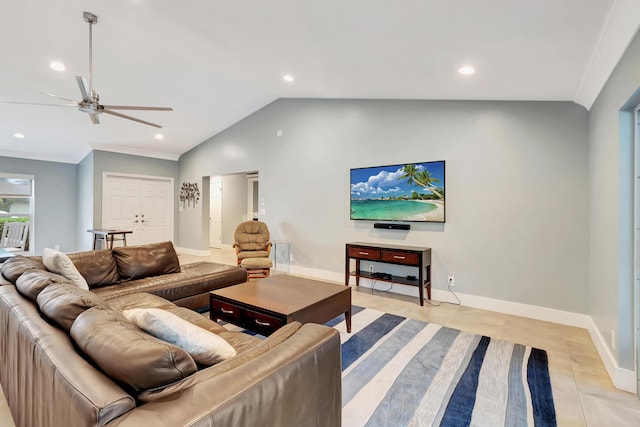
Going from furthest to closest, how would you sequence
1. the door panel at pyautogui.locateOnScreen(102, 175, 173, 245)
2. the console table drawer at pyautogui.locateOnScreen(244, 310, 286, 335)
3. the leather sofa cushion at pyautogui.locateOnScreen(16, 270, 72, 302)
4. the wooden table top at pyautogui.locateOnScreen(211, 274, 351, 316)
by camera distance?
the door panel at pyautogui.locateOnScreen(102, 175, 173, 245)
the wooden table top at pyautogui.locateOnScreen(211, 274, 351, 316)
the console table drawer at pyautogui.locateOnScreen(244, 310, 286, 335)
the leather sofa cushion at pyautogui.locateOnScreen(16, 270, 72, 302)

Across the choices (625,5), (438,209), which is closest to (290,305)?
(438,209)

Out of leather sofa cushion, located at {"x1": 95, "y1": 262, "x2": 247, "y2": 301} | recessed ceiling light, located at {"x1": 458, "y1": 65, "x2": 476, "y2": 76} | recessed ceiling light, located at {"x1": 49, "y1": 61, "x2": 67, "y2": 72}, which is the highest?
recessed ceiling light, located at {"x1": 49, "y1": 61, "x2": 67, "y2": 72}

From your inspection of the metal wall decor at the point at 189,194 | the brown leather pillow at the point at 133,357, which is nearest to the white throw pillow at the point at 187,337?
the brown leather pillow at the point at 133,357

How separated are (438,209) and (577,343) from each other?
1.95 metres

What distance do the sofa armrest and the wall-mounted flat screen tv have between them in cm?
315

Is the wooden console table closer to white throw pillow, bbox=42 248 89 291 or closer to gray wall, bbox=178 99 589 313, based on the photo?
gray wall, bbox=178 99 589 313

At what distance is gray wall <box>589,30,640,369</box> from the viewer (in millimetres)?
2141

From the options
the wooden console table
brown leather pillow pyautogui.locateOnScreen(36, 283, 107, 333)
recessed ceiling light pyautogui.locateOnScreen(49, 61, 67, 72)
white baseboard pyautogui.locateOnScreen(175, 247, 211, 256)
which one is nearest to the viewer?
brown leather pillow pyautogui.locateOnScreen(36, 283, 107, 333)

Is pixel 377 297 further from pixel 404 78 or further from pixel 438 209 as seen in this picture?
pixel 404 78

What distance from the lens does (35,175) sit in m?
6.87

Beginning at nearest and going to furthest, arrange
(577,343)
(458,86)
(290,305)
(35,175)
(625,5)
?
(625,5) < (290,305) < (577,343) < (458,86) < (35,175)

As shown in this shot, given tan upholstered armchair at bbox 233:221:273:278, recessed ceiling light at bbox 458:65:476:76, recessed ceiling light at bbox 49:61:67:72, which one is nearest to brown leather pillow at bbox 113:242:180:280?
tan upholstered armchair at bbox 233:221:273:278

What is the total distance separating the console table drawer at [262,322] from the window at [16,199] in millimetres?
7169

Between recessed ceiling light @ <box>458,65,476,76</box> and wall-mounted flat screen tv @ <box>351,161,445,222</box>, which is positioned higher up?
recessed ceiling light @ <box>458,65,476,76</box>
